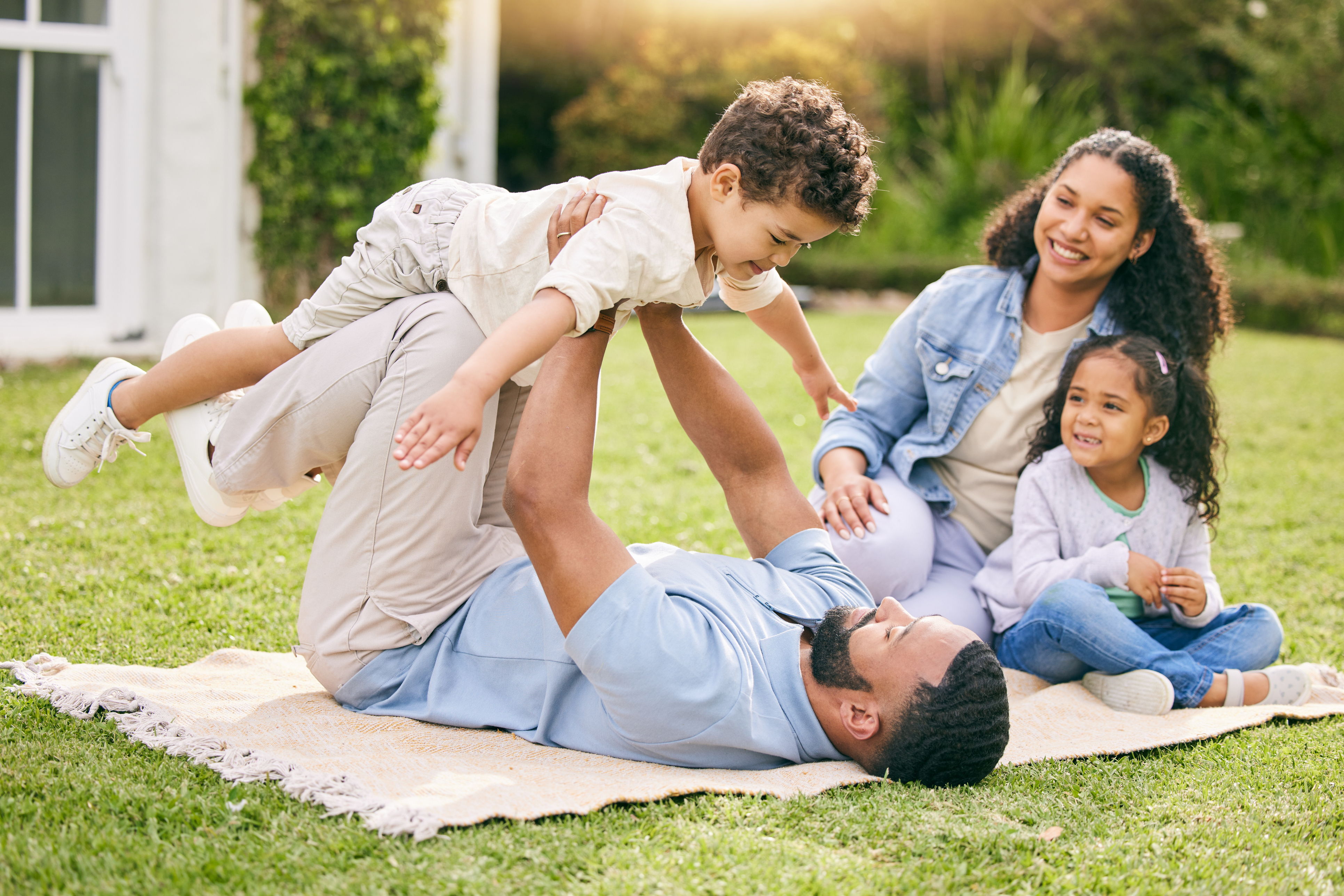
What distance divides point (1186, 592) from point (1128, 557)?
0.17m

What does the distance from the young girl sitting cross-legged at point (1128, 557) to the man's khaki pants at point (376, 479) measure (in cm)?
142

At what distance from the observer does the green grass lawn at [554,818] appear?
5.99 feet

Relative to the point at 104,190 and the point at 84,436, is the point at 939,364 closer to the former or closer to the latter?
the point at 84,436

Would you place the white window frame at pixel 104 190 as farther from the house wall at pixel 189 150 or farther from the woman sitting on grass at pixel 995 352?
the woman sitting on grass at pixel 995 352

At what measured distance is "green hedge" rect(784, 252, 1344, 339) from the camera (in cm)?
1004

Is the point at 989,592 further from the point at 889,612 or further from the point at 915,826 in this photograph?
the point at 915,826

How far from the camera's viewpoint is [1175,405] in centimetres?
319

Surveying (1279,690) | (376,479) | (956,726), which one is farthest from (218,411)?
(1279,690)

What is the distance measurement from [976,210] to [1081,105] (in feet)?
11.3

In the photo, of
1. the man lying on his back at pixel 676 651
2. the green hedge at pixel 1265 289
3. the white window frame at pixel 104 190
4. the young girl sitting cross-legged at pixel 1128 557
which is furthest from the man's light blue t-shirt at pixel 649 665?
the green hedge at pixel 1265 289

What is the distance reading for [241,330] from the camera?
2922mm

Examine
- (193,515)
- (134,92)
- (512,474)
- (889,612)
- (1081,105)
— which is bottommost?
(193,515)

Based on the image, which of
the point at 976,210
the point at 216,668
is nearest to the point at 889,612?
the point at 216,668

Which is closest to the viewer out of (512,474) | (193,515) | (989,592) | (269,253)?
(512,474)
